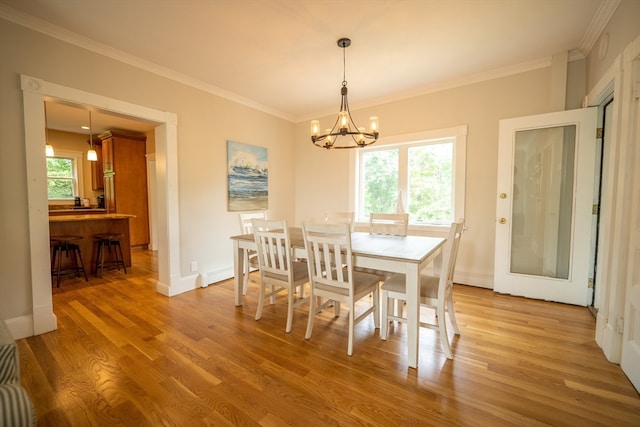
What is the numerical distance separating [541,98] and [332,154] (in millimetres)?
2893

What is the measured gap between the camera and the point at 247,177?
437 centimetres

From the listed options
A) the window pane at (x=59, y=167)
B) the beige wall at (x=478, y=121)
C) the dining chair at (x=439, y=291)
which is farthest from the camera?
the window pane at (x=59, y=167)

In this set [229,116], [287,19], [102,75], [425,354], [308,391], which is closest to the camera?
[308,391]

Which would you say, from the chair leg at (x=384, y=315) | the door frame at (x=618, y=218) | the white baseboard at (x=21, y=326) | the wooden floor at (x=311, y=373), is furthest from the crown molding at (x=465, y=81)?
the white baseboard at (x=21, y=326)

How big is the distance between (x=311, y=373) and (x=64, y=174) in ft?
25.9

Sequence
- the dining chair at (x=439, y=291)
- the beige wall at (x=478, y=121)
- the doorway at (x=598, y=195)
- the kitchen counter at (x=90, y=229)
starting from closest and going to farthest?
1. the dining chair at (x=439, y=291)
2. the doorway at (x=598, y=195)
3. the beige wall at (x=478, y=121)
4. the kitchen counter at (x=90, y=229)

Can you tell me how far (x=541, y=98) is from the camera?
315 cm

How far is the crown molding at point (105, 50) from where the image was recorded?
2.27 m

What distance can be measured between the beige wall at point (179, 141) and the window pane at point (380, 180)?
1523mm

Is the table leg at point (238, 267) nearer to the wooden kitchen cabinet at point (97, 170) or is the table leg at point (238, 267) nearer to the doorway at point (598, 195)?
the doorway at point (598, 195)

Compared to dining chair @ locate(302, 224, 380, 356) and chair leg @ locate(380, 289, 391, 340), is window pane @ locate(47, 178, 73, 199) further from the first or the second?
chair leg @ locate(380, 289, 391, 340)

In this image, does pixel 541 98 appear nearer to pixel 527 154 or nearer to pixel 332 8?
pixel 527 154

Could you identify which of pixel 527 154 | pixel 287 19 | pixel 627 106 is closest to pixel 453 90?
pixel 527 154

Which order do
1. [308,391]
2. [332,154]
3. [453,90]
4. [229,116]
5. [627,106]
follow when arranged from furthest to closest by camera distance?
[332,154] → [229,116] → [453,90] → [627,106] → [308,391]
